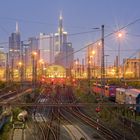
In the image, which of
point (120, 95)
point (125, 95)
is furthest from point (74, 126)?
point (120, 95)

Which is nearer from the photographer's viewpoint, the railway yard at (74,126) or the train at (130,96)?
the railway yard at (74,126)

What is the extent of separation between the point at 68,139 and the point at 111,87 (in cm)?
2097

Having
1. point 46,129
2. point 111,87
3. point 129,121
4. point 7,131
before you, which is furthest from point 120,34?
point 111,87

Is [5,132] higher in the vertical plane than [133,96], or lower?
lower

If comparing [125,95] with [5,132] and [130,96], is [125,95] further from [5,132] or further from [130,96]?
[5,132]

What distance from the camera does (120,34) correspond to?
871 inches

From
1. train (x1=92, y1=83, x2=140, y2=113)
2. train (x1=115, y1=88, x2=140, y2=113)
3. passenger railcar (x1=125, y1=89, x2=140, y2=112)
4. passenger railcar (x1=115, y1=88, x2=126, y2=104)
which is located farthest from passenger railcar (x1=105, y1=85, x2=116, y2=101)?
passenger railcar (x1=125, y1=89, x2=140, y2=112)

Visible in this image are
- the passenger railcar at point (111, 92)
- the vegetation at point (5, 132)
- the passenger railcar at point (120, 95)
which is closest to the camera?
the vegetation at point (5, 132)

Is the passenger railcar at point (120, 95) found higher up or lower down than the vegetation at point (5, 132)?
higher up

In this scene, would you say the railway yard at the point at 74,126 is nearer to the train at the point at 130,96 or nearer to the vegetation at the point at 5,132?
the vegetation at the point at 5,132

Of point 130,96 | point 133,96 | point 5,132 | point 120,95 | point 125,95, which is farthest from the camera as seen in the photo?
point 120,95

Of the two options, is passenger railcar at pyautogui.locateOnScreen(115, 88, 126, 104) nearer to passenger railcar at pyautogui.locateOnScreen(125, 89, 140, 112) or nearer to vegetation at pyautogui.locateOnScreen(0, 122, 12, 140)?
passenger railcar at pyautogui.locateOnScreen(125, 89, 140, 112)

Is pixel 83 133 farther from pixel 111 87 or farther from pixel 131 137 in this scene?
pixel 111 87

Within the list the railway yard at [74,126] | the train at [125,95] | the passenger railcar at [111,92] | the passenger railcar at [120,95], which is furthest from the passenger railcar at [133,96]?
the passenger railcar at [111,92]
